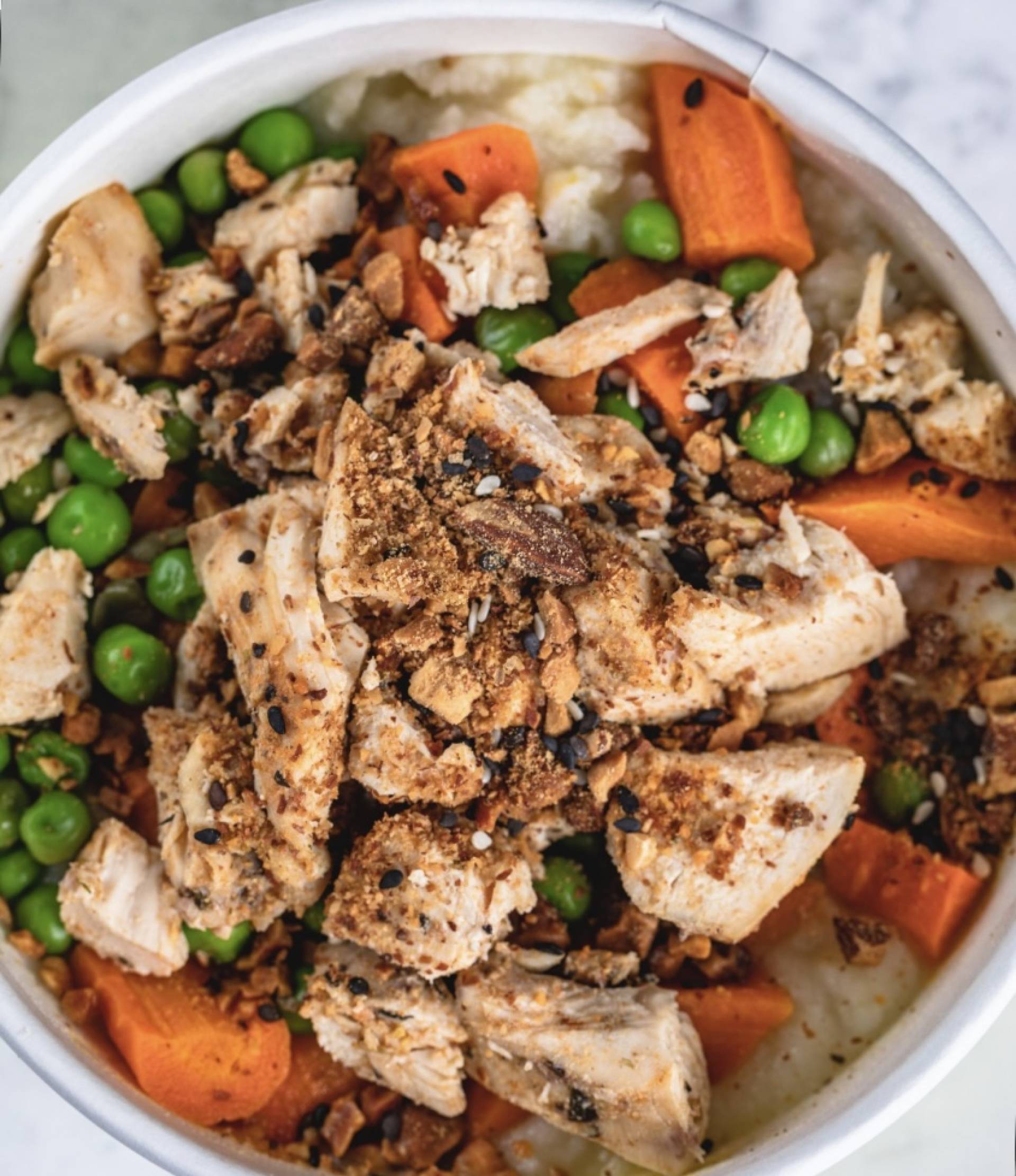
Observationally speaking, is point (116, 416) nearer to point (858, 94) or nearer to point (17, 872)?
point (17, 872)

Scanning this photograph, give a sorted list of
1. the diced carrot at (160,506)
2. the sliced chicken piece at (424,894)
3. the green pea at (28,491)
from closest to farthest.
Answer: the sliced chicken piece at (424,894), the green pea at (28,491), the diced carrot at (160,506)

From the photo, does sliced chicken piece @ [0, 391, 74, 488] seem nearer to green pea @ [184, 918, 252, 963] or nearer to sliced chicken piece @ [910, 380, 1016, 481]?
green pea @ [184, 918, 252, 963]

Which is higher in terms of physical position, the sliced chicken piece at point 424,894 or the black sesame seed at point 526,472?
the black sesame seed at point 526,472

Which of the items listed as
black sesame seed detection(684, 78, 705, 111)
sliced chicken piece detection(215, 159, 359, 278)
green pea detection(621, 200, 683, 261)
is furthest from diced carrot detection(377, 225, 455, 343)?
black sesame seed detection(684, 78, 705, 111)

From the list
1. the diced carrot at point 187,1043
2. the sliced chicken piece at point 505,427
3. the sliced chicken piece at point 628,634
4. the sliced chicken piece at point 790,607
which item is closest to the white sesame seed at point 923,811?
the sliced chicken piece at point 790,607

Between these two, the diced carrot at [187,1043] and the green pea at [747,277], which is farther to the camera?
the green pea at [747,277]

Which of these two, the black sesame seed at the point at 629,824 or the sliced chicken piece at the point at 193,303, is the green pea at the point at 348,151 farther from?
the black sesame seed at the point at 629,824
